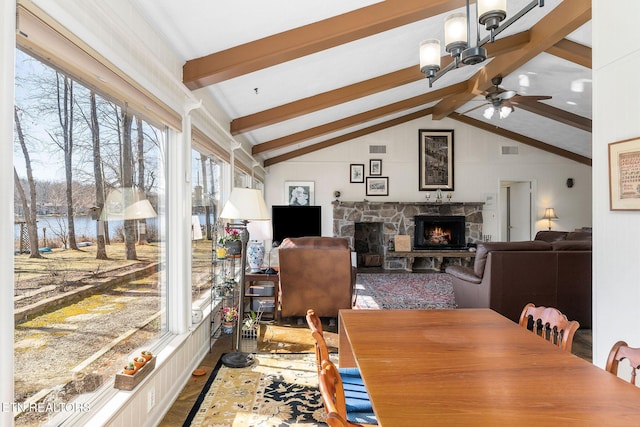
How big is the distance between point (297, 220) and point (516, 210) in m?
5.30

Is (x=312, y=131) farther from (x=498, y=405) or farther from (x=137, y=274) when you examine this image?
(x=498, y=405)

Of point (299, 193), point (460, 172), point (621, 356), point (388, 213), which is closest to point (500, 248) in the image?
point (621, 356)

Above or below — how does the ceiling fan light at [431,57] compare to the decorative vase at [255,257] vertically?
above

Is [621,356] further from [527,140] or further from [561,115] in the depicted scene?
[527,140]

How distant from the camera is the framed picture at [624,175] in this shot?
2.10 m

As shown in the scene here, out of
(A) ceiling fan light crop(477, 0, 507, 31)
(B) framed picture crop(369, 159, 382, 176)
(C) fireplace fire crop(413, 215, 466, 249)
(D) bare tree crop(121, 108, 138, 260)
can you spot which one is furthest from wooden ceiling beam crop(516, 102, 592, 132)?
(D) bare tree crop(121, 108, 138, 260)

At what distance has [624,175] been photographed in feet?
7.14

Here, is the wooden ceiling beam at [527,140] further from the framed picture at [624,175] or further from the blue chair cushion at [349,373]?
the blue chair cushion at [349,373]

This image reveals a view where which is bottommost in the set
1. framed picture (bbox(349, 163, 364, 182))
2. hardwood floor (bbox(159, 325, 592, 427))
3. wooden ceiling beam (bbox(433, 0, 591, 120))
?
hardwood floor (bbox(159, 325, 592, 427))

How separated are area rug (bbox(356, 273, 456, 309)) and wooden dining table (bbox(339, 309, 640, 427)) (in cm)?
317

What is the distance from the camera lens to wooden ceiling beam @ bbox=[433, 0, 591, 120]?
3.63 meters

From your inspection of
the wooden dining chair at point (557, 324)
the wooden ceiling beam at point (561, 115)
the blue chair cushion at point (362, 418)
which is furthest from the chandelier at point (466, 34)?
the wooden ceiling beam at point (561, 115)

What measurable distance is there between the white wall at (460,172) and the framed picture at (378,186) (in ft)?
0.33

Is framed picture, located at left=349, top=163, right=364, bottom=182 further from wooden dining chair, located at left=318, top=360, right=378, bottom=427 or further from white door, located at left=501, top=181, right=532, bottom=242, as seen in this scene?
wooden dining chair, located at left=318, top=360, right=378, bottom=427
